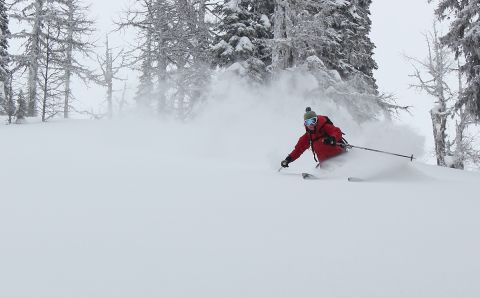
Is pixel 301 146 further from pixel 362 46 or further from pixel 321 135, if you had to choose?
pixel 362 46

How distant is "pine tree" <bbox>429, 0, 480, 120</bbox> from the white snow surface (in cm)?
777

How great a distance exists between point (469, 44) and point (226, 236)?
12743 millimetres

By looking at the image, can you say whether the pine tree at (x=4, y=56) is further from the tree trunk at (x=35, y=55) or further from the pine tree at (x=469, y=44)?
the pine tree at (x=469, y=44)

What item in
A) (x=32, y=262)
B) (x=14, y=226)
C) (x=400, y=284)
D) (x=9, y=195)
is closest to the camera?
(x=400, y=284)

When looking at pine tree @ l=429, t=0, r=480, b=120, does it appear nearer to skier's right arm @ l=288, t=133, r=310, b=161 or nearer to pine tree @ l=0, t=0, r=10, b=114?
skier's right arm @ l=288, t=133, r=310, b=161

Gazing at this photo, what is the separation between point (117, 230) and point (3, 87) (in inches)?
966

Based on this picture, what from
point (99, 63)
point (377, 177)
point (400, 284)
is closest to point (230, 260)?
point (400, 284)

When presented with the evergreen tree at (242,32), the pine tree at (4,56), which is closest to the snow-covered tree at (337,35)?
the evergreen tree at (242,32)

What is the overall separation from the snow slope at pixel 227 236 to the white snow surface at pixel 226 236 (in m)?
0.01

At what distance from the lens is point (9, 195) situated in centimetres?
419

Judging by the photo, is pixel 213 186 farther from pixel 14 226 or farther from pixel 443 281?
pixel 443 281

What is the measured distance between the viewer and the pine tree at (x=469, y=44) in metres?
12.3

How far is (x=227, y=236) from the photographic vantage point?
3037mm

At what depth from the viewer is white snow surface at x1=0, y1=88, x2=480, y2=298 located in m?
2.16
